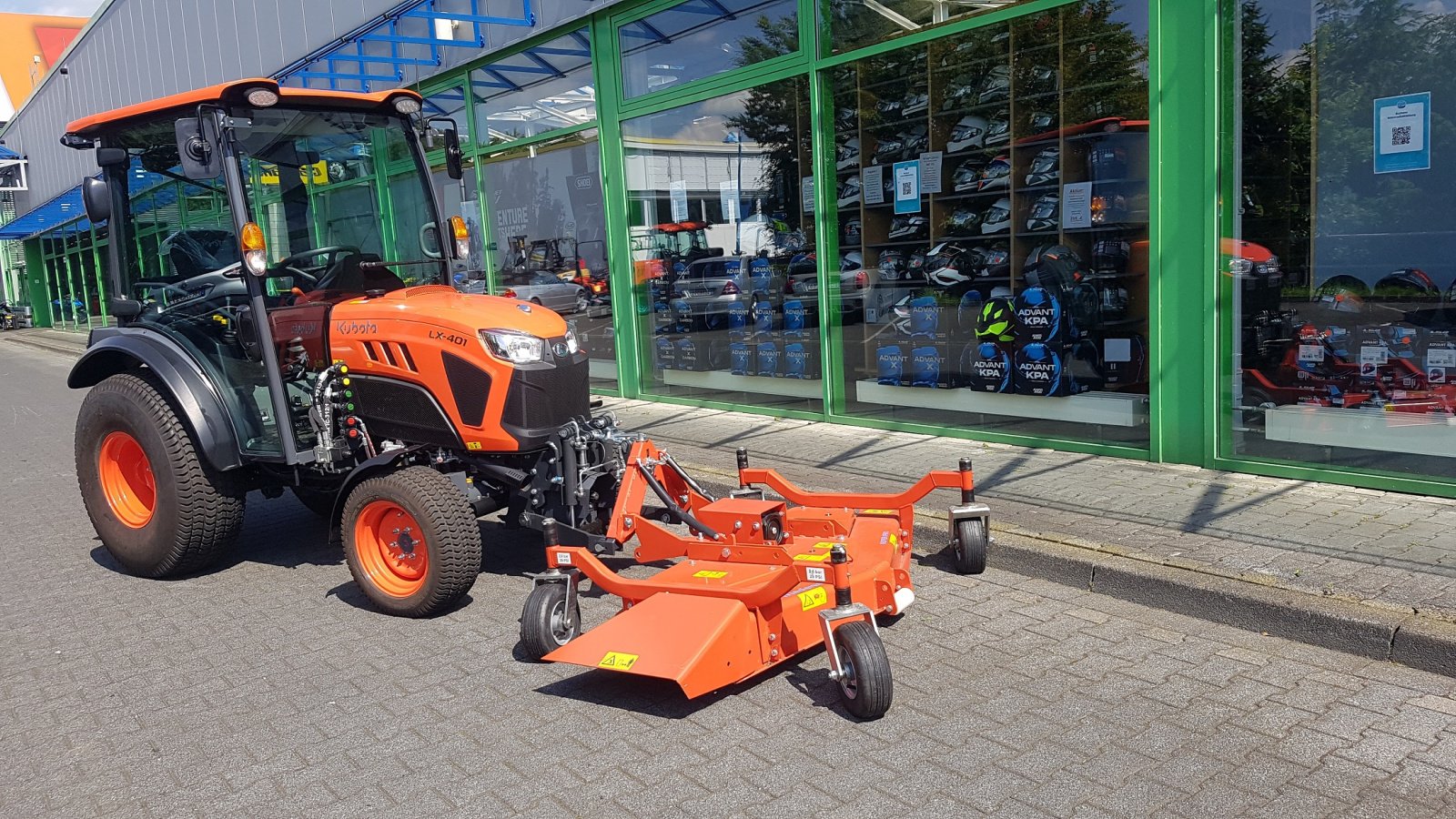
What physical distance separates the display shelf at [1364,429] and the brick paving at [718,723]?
220 centimetres

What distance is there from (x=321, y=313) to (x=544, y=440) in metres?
1.51

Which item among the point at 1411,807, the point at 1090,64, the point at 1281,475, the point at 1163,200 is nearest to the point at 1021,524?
the point at 1281,475

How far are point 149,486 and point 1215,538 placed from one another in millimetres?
5733

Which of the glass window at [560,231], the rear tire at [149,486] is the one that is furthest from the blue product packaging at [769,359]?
the rear tire at [149,486]

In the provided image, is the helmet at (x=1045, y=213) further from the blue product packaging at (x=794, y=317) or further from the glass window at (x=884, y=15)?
the blue product packaging at (x=794, y=317)

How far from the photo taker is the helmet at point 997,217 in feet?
27.0

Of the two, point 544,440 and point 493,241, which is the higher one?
point 493,241

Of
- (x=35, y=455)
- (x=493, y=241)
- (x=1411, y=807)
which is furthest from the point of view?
(x=493, y=241)

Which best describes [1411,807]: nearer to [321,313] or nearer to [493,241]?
[321,313]

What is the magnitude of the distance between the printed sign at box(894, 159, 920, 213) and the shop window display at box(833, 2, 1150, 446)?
0.05ft

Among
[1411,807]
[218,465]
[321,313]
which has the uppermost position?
[321,313]

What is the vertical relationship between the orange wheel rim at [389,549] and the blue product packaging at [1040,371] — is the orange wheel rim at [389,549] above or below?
below

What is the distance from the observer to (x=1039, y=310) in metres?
7.94

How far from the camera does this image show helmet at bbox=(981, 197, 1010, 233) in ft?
27.0
